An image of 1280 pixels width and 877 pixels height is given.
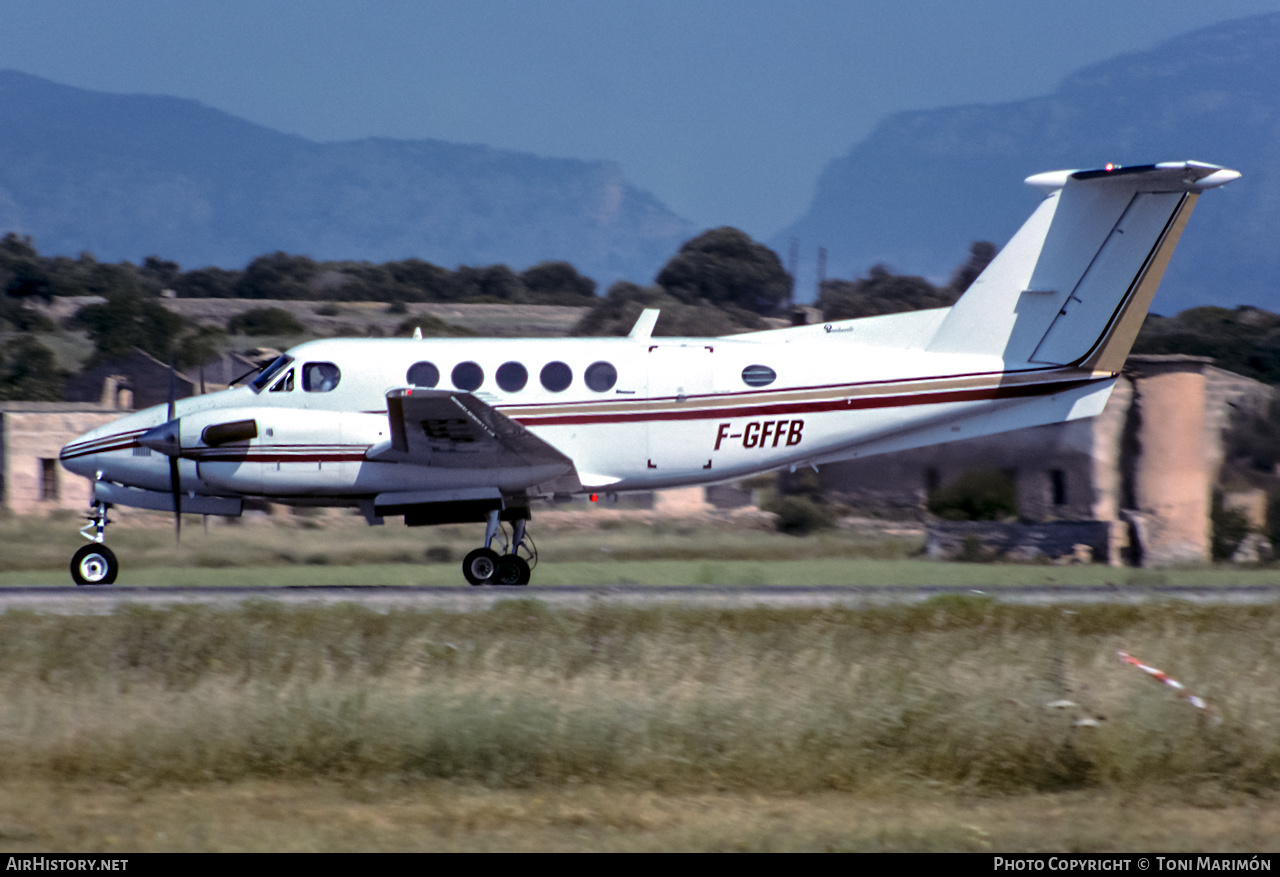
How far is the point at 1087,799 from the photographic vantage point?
7734mm

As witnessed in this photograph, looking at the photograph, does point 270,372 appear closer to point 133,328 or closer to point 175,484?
point 175,484

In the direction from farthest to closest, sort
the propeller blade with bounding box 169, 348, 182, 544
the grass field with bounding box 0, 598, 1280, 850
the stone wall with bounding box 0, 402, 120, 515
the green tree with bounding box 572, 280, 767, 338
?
the green tree with bounding box 572, 280, 767, 338 < the stone wall with bounding box 0, 402, 120, 515 < the propeller blade with bounding box 169, 348, 182, 544 < the grass field with bounding box 0, 598, 1280, 850

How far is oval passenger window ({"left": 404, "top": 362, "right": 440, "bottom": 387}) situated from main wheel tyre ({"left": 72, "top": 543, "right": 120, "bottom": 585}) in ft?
14.1

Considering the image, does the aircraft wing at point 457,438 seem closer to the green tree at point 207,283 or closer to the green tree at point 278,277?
the green tree at point 278,277

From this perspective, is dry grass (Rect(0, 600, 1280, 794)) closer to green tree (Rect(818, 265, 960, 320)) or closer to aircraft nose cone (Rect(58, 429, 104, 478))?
aircraft nose cone (Rect(58, 429, 104, 478))

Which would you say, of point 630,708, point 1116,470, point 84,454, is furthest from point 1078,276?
point 84,454

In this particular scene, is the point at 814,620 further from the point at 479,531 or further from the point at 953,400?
the point at 479,531

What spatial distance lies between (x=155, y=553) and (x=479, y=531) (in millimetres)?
6535

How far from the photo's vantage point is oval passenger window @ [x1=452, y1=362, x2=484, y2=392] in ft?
51.4

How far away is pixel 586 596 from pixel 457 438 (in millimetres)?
2528

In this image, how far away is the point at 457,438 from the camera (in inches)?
590

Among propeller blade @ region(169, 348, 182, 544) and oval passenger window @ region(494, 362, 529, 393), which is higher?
oval passenger window @ region(494, 362, 529, 393)

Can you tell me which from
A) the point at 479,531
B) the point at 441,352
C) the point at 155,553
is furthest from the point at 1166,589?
the point at 155,553

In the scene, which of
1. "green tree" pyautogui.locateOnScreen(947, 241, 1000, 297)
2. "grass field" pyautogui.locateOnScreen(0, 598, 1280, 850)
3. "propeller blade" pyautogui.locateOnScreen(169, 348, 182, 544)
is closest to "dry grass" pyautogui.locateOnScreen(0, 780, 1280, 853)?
"grass field" pyautogui.locateOnScreen(0, 598, 1280, 850)
